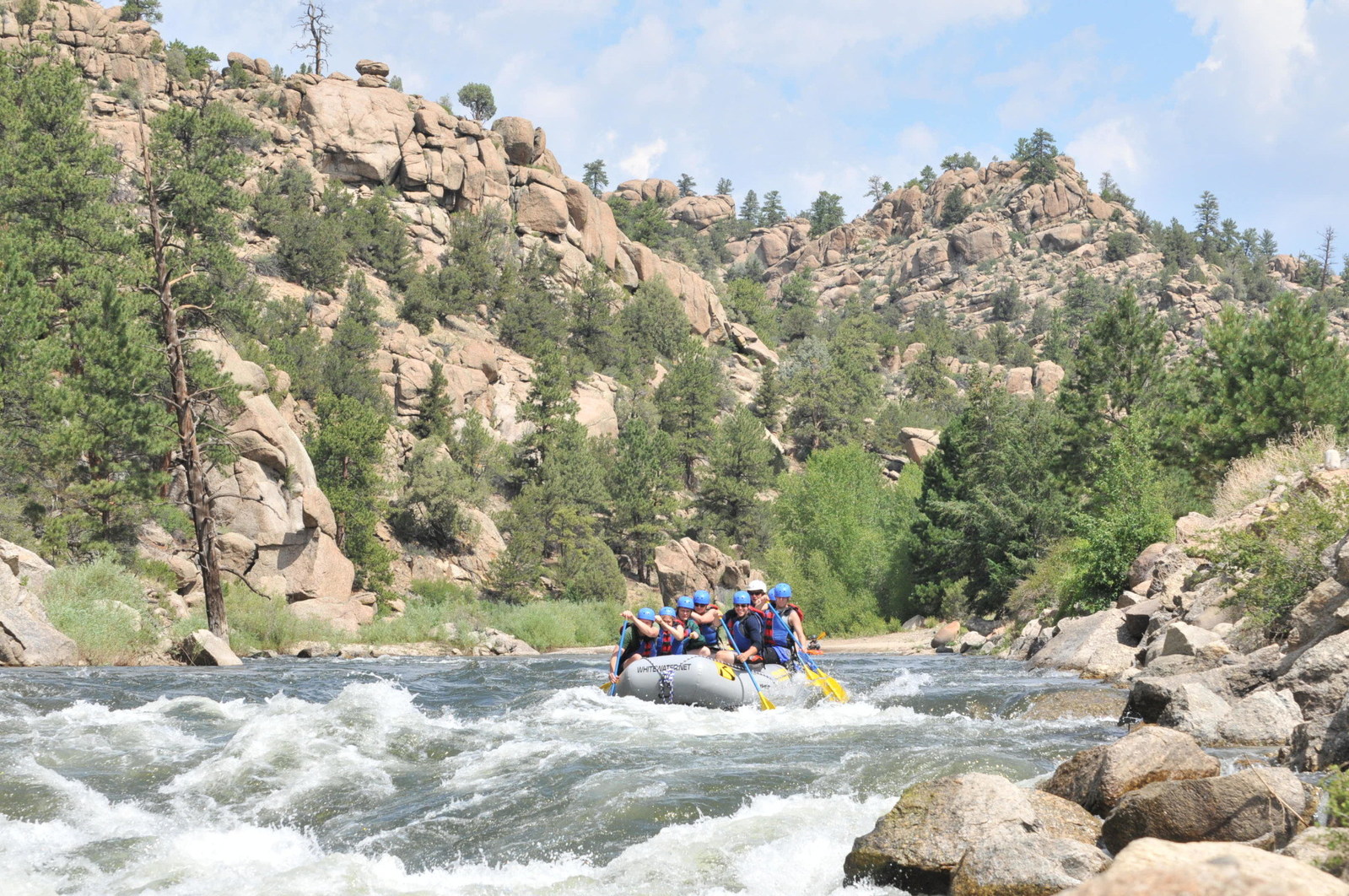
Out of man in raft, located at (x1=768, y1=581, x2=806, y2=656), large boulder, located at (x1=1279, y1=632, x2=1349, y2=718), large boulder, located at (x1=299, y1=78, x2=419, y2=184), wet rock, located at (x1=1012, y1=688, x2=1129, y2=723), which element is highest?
large boulder, located at (x1=299, y1=78, x2=419, y2=184)

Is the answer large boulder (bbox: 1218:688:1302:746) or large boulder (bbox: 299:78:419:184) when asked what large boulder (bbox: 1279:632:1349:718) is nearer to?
large boulder (bbox: 1218:688:1302:746)

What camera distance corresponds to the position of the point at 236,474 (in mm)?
28938

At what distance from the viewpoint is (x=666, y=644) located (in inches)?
572

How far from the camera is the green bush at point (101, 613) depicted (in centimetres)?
1730

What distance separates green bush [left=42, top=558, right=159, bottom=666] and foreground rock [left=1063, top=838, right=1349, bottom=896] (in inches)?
701

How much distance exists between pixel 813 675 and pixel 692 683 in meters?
1.99

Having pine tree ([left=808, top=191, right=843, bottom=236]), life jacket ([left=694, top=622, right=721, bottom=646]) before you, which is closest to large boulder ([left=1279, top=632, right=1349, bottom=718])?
life jacket ([left=694, top=622, right=721, bottom=646])

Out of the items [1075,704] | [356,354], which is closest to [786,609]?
[1075,704]

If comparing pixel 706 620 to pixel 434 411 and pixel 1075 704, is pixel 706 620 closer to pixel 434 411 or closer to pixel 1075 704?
pixel 1075 704

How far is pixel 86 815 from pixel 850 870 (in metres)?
5.31

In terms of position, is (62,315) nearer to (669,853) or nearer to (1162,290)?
(669,853)

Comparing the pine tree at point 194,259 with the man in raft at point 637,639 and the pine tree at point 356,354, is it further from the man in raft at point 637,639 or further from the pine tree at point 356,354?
the man in raft at point 637,639

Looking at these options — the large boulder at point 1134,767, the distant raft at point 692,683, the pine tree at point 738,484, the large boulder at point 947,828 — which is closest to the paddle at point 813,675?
the distant raft at point 692,683

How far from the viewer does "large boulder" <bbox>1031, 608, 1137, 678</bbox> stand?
16.0 metres
